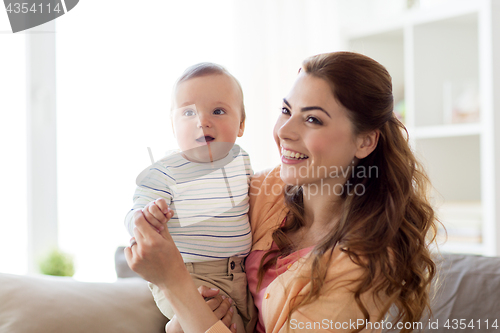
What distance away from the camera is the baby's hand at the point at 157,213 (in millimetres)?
948

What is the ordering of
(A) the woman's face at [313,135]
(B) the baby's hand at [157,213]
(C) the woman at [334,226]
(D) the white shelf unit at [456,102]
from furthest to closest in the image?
(D) the white shelf unit at [456,102]
(A) the woman's face at [313,135]
(C) the woman at [334,226]
(B) the baby's hand at [157,213]

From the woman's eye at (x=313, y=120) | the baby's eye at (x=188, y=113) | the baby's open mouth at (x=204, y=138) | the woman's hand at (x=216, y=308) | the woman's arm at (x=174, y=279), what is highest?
the baby's eye at (x=188, y=113)

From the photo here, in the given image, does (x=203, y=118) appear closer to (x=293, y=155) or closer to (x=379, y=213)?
(x=293, y=155)

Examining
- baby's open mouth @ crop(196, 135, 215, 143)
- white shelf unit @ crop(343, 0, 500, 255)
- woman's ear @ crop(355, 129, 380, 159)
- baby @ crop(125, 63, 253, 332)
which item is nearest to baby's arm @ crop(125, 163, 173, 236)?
baby @ crop(125, 63, 253, 332)

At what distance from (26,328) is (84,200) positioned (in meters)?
1.64

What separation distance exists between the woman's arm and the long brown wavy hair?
23 centimetres

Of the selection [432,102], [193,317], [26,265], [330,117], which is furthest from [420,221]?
[26,265]

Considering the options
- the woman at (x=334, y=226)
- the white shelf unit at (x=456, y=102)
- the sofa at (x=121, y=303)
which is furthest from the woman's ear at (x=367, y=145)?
the white shelf unit at (x=456, y=102)

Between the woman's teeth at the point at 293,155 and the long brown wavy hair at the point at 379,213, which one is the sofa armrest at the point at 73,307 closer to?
the long brown wavy hair at the point at 379,213

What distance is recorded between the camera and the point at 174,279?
105 cm

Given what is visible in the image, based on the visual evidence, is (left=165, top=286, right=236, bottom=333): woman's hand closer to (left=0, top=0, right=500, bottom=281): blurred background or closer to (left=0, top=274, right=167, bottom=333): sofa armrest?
(left=0, top=274, right=167, bottom=333): sofa armrest

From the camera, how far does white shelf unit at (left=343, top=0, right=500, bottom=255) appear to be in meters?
2.39

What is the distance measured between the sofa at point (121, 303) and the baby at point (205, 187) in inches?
3.8

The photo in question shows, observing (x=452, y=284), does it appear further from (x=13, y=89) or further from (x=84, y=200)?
(x=13, y=89)
